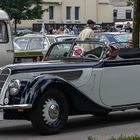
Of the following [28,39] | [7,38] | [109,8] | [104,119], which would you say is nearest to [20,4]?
[28,39]

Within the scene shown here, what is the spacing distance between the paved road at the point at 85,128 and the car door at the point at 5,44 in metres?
4.14

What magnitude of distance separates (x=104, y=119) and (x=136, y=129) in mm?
1658

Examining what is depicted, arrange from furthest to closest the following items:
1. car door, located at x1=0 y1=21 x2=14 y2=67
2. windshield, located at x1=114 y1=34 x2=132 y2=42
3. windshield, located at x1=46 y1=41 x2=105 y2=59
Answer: windshield, located at x1=114 y1=34 x2=132 y2=42, car door, located at x1=0 y1=21 x2=14 y2=67, windshield, located at x1=46 y1=41 x2=105 y2=59

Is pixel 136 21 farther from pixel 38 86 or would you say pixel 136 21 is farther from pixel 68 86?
pixel 38 86

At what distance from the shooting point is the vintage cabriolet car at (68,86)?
1052cm

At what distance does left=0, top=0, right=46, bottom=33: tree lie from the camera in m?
44.4

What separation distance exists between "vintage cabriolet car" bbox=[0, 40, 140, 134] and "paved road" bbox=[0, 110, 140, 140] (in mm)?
302

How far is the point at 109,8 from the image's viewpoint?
89062mm

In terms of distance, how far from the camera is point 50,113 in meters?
10.7

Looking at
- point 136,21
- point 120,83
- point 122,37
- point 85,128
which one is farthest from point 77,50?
point 122,37

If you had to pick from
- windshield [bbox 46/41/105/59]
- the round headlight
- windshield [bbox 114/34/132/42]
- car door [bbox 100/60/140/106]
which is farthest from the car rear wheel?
windshield [bbox 114/34/132/42]

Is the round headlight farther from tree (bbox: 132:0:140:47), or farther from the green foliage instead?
the green foliage

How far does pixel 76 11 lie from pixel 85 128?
7416cm

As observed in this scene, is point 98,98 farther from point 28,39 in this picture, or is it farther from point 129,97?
point 28,39
